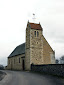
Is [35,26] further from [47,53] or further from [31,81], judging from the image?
[31,81]

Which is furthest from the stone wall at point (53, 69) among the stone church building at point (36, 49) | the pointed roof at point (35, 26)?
the pointed roof at point (35, 26)

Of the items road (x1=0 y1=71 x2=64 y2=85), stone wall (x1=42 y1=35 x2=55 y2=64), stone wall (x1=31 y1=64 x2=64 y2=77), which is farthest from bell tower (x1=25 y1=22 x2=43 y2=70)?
road (x1=0 y1=71 x2=64 y2=85)

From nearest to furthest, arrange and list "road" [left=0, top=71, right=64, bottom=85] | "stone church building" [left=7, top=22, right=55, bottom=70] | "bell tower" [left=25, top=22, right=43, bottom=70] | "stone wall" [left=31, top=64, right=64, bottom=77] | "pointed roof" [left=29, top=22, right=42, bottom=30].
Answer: "road" [left=0, top=71, right=64, bottom=85] → "stone wall" [left=31, top=64, right=64, bottom=77] → "bell tower" [left=25, top=22, right=43, bottom=70] → "stone church building" [left=7, top=22, right=55, bottom=70] → "pointed roof" [left=29, top=22, right=42, bottom=30]

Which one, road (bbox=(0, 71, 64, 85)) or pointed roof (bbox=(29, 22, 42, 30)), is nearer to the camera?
road (bbox=(0, 71, 64, 85))

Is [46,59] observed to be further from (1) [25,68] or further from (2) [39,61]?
(1) [25,68]

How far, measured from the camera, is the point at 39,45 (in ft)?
124

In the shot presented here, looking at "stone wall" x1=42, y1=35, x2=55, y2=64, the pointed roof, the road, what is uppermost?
the pointed roof

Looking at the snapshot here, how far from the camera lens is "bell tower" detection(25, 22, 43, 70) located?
36531 mm

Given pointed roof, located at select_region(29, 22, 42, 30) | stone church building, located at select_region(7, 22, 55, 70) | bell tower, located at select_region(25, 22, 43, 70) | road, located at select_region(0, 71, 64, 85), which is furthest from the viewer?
pointed roof, located at select_region(29, 22, 42, 30)

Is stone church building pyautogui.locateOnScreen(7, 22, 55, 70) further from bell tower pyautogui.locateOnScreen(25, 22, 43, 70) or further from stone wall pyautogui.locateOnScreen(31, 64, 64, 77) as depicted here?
stone wall pyautogui.locateOnScreen(31, 64, 64, 77)

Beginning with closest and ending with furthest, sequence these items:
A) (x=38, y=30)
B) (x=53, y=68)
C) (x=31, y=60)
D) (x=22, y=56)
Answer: (x=53, y=68)
(x=31, y=60)
(x=38, y=30)
(x=22, y=56)

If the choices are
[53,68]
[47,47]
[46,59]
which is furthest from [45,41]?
[53,68]

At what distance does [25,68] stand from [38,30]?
10912 millimetres

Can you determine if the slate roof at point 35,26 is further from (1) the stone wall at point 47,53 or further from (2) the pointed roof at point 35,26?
(1) the stone wall at point 47,53
